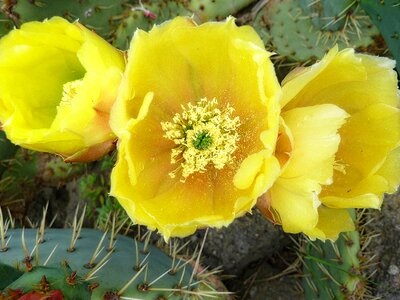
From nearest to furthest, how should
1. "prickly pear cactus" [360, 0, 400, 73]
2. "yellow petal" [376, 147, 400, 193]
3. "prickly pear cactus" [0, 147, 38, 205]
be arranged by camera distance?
"yellow petal" [376, 147, 400, 193] < "prickly pear cactus" [360, 0, 400, 73] < "prickly pear cactus" [0, 147, 38, 205]

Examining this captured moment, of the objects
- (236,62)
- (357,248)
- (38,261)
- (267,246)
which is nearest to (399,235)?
(357,248)

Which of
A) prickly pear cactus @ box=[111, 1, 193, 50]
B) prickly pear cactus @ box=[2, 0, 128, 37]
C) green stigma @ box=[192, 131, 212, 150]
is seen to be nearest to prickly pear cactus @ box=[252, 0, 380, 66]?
prickly pear cactus @ box=[111, 1, 193, 50]

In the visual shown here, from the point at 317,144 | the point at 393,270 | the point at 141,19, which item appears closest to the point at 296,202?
the point at 317,144

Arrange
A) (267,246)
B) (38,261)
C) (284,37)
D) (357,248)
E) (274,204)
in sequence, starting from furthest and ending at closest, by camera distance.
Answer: (267,246) < (284,37) < (357,248) < (38,261) < (274,204)

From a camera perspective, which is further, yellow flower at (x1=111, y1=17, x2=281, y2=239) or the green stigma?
the green stigma

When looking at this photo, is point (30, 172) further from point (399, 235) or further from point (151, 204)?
point (399, 235)

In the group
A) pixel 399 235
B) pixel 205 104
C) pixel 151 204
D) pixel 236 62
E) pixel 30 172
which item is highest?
pixel 236 62

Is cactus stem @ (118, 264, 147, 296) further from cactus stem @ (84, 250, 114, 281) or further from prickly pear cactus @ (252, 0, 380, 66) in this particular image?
prickly pear cactus @ (252, 0, 380, 66)
